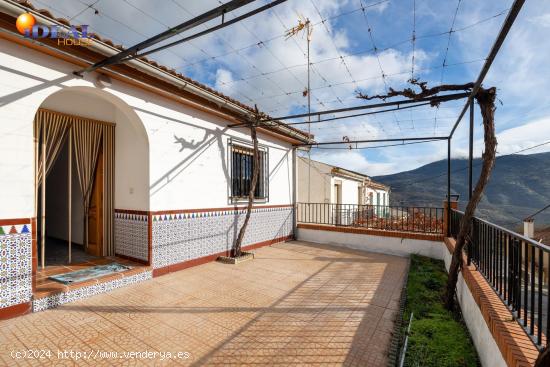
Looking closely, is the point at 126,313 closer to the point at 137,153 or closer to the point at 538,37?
the point at 137,153

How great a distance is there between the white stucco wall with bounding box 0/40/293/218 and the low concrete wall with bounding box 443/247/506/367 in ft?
14.8

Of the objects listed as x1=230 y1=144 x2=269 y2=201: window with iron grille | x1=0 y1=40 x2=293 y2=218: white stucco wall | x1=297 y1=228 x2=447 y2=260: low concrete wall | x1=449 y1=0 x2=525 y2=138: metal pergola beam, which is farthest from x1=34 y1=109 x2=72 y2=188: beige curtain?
x1=297 y1=228 x2=447 y2=260: low concrete wall

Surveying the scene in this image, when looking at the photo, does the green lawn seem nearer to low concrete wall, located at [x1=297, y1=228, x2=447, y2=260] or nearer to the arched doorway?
low concrete wall, located at [x1=297, y1=228, x2=447, y2=260]

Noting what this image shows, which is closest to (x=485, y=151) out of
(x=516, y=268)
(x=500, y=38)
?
(x=500, y=38)

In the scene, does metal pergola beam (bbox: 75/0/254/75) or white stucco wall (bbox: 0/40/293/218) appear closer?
metal pergola beam (bbox: 75/0/254/75)

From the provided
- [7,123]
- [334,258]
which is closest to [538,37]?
[334,258]

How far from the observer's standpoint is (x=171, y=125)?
497 centimetres

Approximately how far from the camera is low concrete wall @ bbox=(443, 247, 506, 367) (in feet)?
6.70

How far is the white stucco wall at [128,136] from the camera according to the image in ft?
10.1

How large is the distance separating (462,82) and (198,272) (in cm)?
504

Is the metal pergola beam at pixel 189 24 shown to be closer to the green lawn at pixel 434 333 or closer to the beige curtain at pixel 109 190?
the beige curtain at pixel 109 190

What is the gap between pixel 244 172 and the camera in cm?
690

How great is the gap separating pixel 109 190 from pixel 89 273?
5.38ft

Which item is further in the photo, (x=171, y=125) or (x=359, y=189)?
(x=359, y=189)
